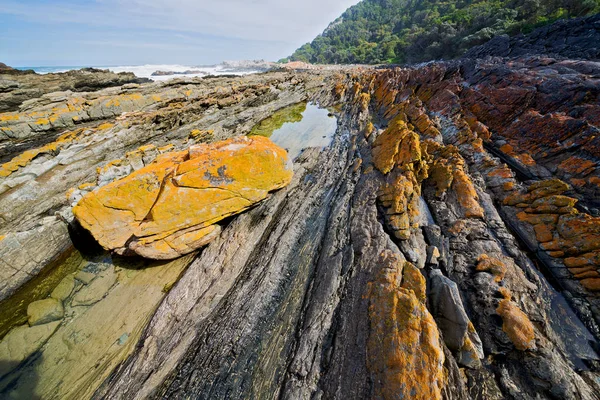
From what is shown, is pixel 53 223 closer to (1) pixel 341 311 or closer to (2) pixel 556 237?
(1) pixel 341 311

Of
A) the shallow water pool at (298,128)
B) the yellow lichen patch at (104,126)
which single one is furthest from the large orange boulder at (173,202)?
the yellow lichen patch at (104,126)

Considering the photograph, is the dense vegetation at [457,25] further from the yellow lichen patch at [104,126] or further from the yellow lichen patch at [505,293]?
the yellow lichen patch at [104,126]

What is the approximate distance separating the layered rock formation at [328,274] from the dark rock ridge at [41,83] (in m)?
19.3

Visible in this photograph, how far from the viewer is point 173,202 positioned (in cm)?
865

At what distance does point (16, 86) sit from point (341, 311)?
1688 inches

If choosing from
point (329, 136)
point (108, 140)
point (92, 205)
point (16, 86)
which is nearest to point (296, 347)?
point (92, 205)

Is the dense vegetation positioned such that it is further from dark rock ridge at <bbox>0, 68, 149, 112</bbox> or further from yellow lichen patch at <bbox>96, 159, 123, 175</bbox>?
dark rock ridge at <bbox>0, 68, 149, 112</bbox>

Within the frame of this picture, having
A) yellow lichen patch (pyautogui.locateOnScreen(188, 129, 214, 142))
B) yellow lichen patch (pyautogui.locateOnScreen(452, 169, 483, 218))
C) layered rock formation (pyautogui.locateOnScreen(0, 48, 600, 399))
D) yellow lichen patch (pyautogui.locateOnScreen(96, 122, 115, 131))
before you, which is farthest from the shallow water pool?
yellow lichen patch (pyautogui.locateOnScreen(96, 122, 115, 131))

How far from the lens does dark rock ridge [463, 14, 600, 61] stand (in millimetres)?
25891

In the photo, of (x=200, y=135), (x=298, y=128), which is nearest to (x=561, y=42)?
(x=298, y=128)

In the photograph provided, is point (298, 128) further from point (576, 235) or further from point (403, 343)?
point (403, 343)

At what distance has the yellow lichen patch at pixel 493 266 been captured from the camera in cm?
667

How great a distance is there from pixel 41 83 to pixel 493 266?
161 ft

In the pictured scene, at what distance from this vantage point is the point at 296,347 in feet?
20.1
